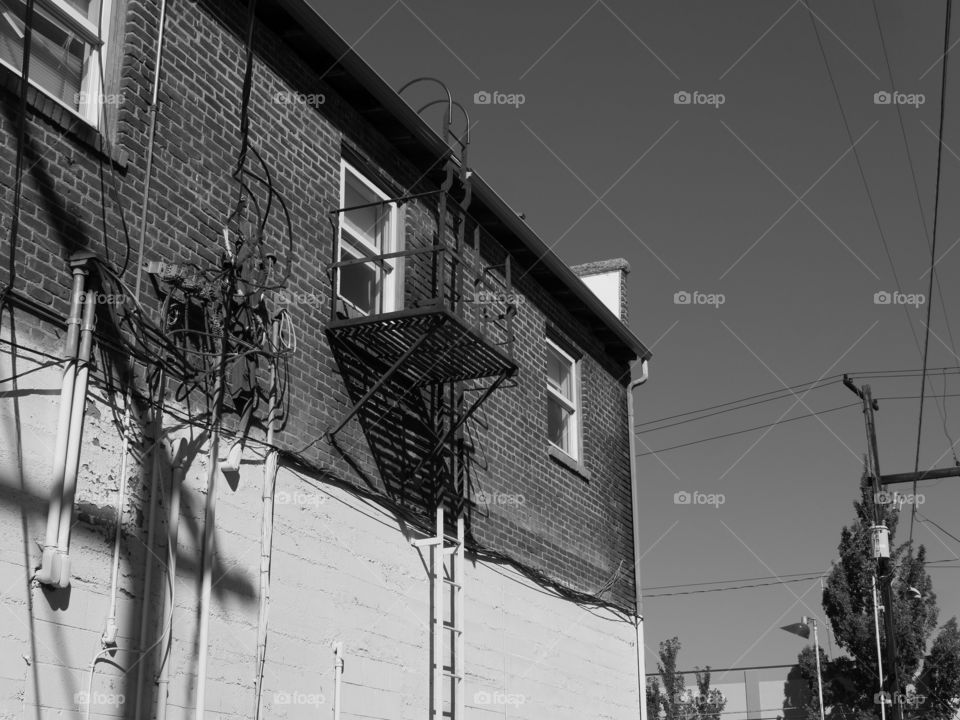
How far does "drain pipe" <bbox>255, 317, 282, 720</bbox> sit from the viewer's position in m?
8.38

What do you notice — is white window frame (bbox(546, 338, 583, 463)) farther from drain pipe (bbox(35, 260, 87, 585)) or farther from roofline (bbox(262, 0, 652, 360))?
drain pipe (bbox(35, 260, 87, 585))

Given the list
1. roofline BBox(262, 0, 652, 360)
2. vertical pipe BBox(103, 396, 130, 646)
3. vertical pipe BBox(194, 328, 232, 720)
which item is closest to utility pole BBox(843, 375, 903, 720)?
roofline BBox(262, 0, 652, 360)

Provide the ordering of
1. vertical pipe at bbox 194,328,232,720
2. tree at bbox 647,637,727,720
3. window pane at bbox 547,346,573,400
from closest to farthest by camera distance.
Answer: vertical pipe at bbox 194,328,232,720 → window pane at bbox 547,346,573,400 → tree at bbox 647,637,727,720

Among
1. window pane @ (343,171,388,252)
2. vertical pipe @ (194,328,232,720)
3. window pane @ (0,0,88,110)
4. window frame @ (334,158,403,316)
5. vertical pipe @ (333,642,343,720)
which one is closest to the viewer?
window pane @ (0,0,88,110)

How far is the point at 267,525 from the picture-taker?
8.72 m

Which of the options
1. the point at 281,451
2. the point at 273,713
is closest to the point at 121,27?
the point at 281,451

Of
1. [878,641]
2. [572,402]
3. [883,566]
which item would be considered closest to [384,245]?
[572,402]

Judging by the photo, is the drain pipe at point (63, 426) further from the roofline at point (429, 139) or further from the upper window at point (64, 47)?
the roofline at point (429, 139)

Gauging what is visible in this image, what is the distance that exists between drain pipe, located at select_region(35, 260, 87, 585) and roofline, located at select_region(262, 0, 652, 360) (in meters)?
3.74

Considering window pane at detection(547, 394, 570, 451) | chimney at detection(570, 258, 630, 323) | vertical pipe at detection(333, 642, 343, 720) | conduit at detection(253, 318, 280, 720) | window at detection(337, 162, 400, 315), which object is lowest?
vertical pipe at detection(333, 642, 343, 720)

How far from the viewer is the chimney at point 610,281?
18.0 m

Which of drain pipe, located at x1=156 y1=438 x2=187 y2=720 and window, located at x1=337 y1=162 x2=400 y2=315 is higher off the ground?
window, located at x1=337 y1=162 x2=400 y2=315

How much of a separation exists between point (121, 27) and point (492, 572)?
254 inches

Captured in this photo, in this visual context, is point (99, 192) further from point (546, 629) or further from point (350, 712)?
point (546, 629)
